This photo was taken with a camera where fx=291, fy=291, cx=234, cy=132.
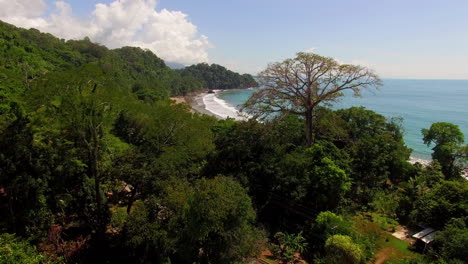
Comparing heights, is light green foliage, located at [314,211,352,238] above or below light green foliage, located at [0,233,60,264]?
below

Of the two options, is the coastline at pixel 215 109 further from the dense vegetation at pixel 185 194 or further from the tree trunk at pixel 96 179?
the tree trunk at pixel 96 179

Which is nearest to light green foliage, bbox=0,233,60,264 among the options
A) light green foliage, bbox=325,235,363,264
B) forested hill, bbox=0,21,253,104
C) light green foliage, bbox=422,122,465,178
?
light green foliage, bbox=325,235,363,264

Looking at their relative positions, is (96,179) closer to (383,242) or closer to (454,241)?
(383,242)

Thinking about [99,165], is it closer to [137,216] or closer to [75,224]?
[75,224]

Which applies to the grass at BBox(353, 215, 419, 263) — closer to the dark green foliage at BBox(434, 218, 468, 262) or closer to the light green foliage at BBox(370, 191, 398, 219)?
the dark green foliage at BBox(434, 218, 468, 262)

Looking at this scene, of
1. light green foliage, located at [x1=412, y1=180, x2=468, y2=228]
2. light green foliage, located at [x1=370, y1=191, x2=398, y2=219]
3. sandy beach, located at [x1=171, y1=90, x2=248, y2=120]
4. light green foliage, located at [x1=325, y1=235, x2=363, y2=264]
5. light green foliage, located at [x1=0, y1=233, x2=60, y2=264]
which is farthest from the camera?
sandy beach, located at [x1=171, y1=90, x2=248, y2=120]

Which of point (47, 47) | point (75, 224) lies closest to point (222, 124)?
point (75, 224)

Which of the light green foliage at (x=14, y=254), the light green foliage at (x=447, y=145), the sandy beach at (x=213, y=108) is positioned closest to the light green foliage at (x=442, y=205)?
the light green foliage at (x=447, y=145)

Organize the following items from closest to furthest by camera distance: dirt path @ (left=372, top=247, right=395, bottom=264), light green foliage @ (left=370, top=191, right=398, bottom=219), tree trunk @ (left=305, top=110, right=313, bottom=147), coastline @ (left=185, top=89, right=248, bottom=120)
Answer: dirt path @ (left=372, top=247, right=395, bottom=264) → light green foliage @ (left=370, top=191, right=398, bottom=219) → tree trunk @ (left=305, top=110, right=313, bottom=147) → coastline @ (left=185, top=89, right=248, bottom=120)
